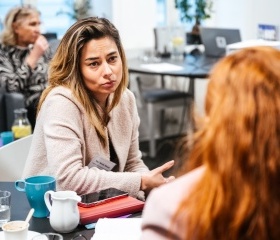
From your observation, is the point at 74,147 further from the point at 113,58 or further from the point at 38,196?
the point at 113,58

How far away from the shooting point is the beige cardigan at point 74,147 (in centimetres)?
193

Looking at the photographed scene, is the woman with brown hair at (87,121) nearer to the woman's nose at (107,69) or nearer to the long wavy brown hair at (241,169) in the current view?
the woman's nose at (107,69)

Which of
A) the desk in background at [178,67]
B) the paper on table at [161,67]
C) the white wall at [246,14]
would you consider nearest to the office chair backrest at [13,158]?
the desk in background at [178,67]

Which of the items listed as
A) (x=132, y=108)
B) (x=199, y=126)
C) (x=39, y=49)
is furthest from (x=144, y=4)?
(x=199, y=126)

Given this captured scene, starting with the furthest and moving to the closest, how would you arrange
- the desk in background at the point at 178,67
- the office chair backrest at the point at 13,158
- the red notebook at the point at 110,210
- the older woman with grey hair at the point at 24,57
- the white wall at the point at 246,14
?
the white wall at the point at 246,14 → the desk in background at the point at 178,67 → the older woman with grey hair at the point at 24,57 → the office chair backrest at the point at 13,158 → the red notebook at the point at 110,210

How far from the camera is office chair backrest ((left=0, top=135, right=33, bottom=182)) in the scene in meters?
2.20

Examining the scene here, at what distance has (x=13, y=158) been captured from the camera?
2236mm

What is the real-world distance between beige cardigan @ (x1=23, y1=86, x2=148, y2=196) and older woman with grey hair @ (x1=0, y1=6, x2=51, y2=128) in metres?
1.89

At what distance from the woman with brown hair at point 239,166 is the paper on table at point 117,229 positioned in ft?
2.00

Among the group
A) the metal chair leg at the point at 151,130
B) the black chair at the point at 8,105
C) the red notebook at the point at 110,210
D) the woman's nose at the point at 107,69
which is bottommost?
the metal chair leg at the point at 151,130

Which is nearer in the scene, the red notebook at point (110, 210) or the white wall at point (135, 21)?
the red notebook at point (110, 210)

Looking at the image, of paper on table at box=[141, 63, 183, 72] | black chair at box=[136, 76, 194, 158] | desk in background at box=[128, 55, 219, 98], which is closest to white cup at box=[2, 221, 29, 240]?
desk in background at box=[128, 55, 219, 98]

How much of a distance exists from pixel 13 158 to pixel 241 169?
5.02 feet

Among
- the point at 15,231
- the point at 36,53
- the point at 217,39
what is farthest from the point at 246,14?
the point at 15,231
